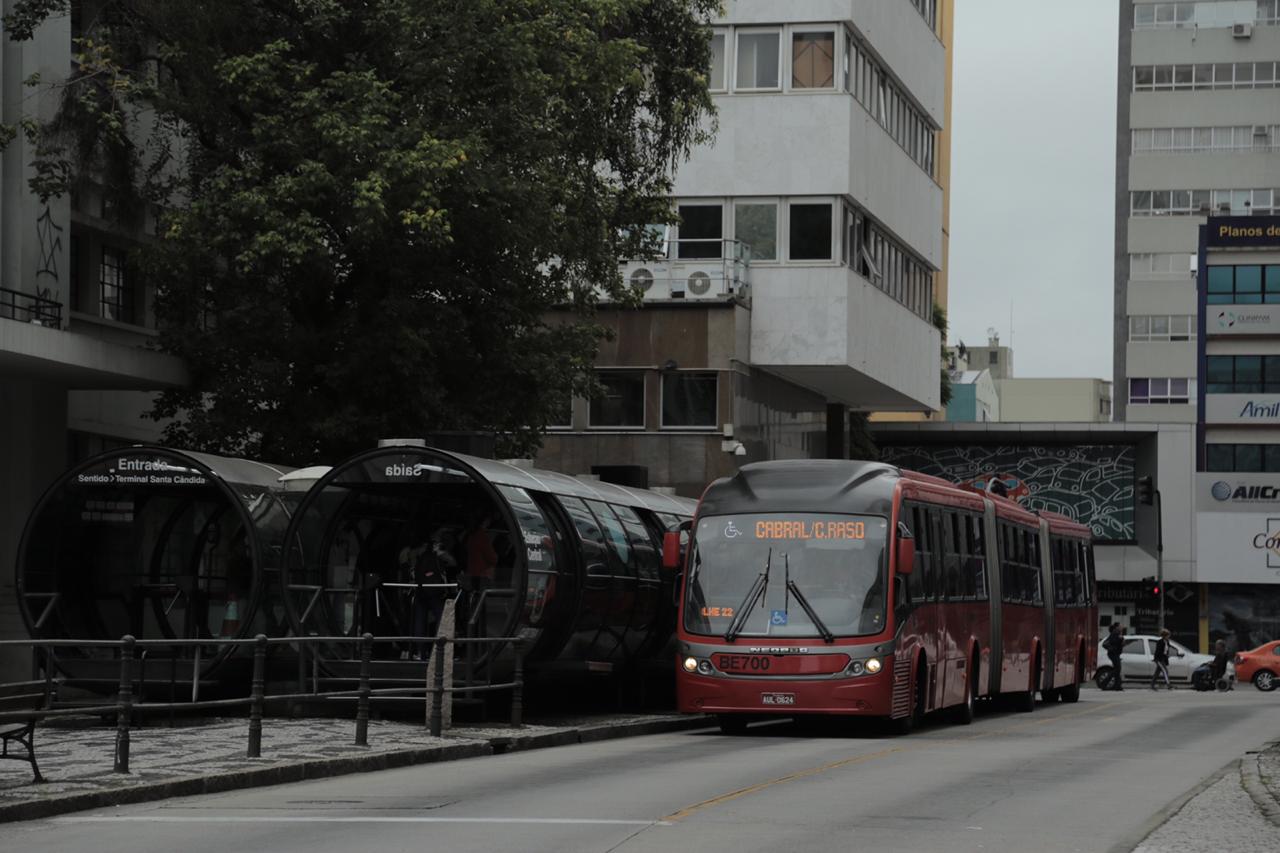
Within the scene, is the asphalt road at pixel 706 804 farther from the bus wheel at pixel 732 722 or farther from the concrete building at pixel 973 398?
the concrete building at pixel 973 398

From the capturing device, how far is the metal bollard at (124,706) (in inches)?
637

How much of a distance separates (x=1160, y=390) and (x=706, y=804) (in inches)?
3289

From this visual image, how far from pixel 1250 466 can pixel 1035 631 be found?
44386mm

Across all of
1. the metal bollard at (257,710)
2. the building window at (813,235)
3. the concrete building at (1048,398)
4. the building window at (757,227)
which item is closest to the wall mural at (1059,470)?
the building window at (757,227)

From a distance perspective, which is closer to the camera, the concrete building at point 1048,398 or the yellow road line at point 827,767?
the yellow road line at point 827,767

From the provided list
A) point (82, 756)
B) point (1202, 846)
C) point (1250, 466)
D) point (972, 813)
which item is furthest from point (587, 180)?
A: point (1250, 466)

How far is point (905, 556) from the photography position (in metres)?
24.7

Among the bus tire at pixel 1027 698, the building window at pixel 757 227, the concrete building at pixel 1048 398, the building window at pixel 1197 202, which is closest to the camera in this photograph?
the bus tire at pixel 1027 698

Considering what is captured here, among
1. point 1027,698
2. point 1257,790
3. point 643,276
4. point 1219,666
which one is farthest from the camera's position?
point 1219,666

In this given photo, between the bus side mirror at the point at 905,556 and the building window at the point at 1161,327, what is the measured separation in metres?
73.7

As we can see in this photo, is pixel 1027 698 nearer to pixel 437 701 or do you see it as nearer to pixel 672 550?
pixel 672 550

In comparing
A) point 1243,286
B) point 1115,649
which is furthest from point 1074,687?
point 1243,286

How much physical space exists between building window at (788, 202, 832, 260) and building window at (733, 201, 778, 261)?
49 centimetres

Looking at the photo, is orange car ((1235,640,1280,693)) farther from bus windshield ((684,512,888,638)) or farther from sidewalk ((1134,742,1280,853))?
sidewalk ((1134,742,1280,853))
